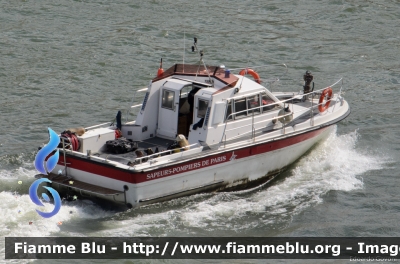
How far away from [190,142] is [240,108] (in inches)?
59.3

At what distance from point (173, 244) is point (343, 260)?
347 cm

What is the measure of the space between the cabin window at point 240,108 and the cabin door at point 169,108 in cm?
126

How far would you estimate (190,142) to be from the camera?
19734mm

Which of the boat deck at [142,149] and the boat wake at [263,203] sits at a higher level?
the boat deck at [142,149]

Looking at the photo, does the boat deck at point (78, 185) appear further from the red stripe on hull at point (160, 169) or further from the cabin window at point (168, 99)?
the cabin window at point (168, 99)

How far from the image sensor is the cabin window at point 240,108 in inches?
789

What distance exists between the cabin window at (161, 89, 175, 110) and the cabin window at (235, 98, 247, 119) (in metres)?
1.57

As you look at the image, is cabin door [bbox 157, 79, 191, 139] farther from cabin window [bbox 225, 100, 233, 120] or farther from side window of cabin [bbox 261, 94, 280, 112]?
side window of cabin [bbox 261, 94, 280, 112]

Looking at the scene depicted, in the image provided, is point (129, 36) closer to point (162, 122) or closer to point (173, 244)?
point (162, 122)

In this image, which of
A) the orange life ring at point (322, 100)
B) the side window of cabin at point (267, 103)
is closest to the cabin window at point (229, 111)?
the side window of cabin at point (267, 103)

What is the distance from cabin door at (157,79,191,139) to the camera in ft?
66.3

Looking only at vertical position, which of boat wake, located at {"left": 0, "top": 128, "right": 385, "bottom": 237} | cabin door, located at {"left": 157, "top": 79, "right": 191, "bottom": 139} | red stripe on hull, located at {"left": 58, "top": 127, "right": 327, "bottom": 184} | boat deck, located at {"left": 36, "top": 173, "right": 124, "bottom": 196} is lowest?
boat wake, located at {"left": 0, "top": 128, "right": 385, "bottom": 237}

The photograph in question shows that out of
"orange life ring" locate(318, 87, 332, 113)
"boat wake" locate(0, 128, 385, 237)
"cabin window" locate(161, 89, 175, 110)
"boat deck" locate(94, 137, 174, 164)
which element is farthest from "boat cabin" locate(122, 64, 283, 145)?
"boat wake" locate(0, 128, 385, 237)

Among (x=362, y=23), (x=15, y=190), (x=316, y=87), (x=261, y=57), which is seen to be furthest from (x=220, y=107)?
(x=362, y=23)
